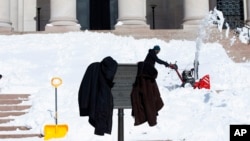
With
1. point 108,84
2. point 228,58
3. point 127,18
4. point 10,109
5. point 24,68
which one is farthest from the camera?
point 127,18

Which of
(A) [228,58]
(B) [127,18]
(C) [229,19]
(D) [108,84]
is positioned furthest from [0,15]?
(D) [108,84]

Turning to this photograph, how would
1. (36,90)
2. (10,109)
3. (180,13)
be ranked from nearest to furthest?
(10,109) < (36,90) < (180,13)

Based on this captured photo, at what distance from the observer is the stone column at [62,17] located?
2647cm

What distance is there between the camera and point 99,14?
1379 inches

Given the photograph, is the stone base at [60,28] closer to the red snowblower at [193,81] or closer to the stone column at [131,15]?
the stone column at [131,15]

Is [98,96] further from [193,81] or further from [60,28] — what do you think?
[60,28]

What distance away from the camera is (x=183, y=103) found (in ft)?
46.3

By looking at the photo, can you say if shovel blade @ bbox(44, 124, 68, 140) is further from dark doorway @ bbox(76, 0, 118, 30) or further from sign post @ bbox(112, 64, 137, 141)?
dark doorway @ bbox(76, 0, 118, 30)

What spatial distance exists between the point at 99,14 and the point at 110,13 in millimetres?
812

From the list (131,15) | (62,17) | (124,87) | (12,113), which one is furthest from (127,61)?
(124,87)

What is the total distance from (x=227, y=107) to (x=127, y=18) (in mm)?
13804

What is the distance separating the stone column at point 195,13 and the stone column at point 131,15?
7.78ft

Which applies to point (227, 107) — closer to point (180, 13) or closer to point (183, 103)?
point (183, 103)

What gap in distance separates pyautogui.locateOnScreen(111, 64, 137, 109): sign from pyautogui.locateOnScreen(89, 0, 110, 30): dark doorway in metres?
27.5
